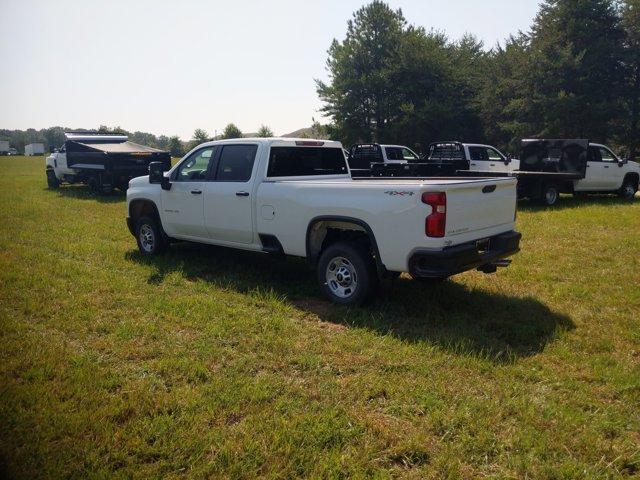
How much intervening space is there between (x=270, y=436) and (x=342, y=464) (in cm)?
51

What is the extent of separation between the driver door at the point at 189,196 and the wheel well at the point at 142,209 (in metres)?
0.36

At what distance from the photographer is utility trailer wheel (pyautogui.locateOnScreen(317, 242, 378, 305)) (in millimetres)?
5344

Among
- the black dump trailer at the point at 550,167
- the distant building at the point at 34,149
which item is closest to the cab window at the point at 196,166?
the black dump trailer at the point at 550,167

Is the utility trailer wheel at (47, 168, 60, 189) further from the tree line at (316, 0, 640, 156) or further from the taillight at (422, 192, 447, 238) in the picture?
the tree line at (316, 0, 640, 156)

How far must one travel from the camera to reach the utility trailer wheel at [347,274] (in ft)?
17.5

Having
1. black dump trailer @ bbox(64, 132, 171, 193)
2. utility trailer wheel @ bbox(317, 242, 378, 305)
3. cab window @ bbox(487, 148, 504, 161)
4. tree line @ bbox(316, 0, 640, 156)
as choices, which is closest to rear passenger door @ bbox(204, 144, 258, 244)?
utility trailer wheel @ bbox(317, 242, 378, 305)

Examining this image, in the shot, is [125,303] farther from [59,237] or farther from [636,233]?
[636,233]

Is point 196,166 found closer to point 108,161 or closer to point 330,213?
point 330,213

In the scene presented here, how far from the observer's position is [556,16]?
3030 cm

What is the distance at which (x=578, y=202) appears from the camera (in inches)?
583

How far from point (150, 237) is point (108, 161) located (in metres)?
10.4

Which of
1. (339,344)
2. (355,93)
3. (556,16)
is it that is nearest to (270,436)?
(339,344)

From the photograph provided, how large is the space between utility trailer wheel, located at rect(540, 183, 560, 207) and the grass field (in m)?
7.00

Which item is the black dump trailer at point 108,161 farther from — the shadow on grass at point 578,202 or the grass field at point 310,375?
the shadow on grass at point 578,202
